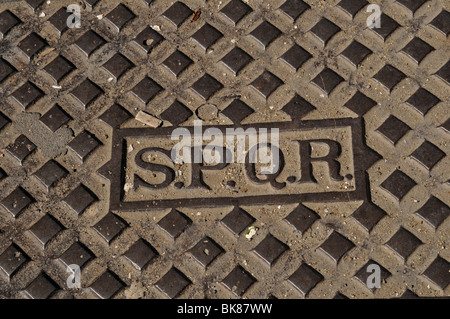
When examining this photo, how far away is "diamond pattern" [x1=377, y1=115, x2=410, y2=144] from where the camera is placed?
8.96 ft

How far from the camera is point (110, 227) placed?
8.87ft

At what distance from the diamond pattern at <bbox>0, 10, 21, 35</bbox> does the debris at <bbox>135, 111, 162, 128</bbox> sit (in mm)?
958

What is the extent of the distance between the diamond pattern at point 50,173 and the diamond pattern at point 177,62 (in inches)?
30.8

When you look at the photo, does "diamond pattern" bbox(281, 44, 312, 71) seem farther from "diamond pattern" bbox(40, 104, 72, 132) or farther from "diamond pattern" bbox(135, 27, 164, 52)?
"diamond pattern" bbox(40, 104, 72, 132)

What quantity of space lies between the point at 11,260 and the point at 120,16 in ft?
4.70

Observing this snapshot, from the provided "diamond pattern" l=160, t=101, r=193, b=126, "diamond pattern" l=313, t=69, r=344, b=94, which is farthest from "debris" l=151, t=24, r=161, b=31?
"diamond pattern" l=313, t=69, r=344, b=94

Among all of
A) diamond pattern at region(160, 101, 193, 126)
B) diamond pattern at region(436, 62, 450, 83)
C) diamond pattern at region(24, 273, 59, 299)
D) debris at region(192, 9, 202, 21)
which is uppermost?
diamond pattern at region(436, 62, 450, 83)

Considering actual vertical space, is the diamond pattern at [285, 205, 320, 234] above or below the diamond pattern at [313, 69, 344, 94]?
below

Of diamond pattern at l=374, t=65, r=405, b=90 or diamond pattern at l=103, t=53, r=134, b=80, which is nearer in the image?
diamond pattern at l=374, t=65, r=405, b=90

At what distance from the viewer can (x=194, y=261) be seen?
2.64 metres

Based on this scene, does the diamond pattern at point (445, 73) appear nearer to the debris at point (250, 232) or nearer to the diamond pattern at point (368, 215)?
the diamond pattern at point (368, 215)

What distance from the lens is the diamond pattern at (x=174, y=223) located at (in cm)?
267

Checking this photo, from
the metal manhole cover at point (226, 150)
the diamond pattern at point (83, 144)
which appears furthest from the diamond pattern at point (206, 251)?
the diamond pattern at point (83, 144)

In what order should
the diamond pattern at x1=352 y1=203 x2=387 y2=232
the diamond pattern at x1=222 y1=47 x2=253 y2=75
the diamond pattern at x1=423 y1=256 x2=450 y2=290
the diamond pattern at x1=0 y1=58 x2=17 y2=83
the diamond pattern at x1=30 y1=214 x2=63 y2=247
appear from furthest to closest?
the diamond pattern at x1=0 y1=58 x2=17 y2=83 → the diamond pattern at x1=222 y1=47 x2=253 y2=75 → the diamond pattern at x1=30 y1=214 x2=63 y2=247 → the diamond pattern at x1=352 y1=203 x2=387 y2=232 → the diamond pattern at x1=423 y1=256 x2=450 y2=290
